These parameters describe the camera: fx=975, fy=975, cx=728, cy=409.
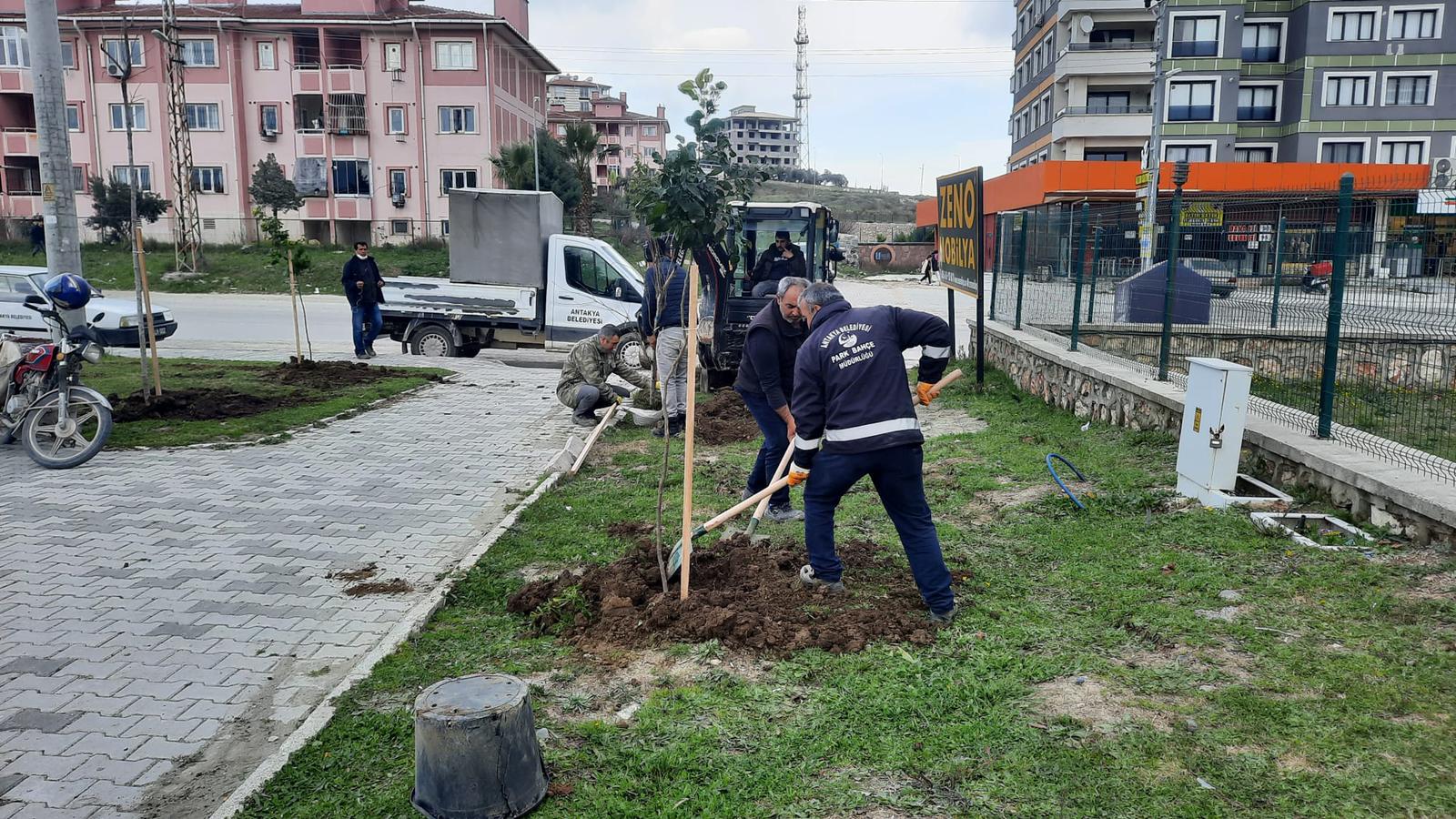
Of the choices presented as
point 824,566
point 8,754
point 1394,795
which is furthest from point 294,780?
point 1394,795

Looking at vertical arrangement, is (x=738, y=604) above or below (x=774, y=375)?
below

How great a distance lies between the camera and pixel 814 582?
5531 mm

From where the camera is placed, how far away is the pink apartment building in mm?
44719

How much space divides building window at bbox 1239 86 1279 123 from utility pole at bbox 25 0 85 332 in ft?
154

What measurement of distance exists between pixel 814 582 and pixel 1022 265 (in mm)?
9482

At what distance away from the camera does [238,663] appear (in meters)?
4.81

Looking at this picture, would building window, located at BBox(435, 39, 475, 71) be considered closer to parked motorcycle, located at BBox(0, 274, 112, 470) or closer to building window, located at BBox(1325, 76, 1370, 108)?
building window, located at BBox(1325, 76, 1370, 108)

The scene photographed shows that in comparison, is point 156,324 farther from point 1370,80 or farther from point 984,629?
point 1370,80

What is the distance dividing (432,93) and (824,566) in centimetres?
4514

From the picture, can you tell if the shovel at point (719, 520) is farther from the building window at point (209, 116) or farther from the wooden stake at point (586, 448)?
the building window at point (209, 116)

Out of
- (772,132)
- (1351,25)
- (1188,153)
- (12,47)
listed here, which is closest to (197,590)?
(1188,153)

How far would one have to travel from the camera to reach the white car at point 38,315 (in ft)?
53.4

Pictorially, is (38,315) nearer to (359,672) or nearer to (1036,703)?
(359,672)

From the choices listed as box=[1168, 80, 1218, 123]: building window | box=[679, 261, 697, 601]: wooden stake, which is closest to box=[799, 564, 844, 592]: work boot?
box=[679, 261, 697, 601]: wooden stake
